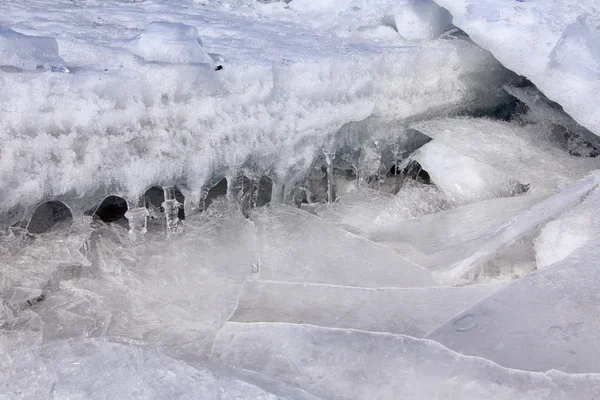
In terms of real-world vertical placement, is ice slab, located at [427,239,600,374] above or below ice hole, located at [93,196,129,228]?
above

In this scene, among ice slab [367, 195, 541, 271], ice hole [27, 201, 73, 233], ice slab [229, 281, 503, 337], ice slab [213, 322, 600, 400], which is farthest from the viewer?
ice hole [27, 201, 73, 233]

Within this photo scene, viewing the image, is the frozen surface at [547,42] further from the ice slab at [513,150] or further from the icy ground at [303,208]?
the ice slab at [513,150]

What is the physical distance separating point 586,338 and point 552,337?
64 mm

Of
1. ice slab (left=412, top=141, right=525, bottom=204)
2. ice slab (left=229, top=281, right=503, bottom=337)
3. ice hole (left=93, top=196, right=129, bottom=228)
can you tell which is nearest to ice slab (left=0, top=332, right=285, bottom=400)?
ice slab (left=229, top=281, right=503, bottom=337)

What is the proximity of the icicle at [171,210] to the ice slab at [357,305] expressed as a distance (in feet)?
1.13

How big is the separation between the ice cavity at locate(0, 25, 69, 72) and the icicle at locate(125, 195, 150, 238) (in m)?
0.36

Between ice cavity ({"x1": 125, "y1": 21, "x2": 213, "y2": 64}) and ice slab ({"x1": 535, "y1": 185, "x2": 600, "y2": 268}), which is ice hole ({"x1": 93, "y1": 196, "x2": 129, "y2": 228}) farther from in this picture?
ice slab ({"x1": 535, "y1": 185, "x2": 600, "y2": 268})

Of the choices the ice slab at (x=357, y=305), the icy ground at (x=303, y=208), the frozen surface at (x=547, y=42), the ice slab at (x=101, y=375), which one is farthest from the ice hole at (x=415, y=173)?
the ice slab at (x=101, y=375)

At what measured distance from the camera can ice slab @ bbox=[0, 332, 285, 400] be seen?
1.19 m

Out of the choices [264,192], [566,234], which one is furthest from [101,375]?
[566,234]

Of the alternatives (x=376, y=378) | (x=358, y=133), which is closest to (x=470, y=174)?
(x=358, y=133)

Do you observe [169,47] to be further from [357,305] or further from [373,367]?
[373,367]

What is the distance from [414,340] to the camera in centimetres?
131

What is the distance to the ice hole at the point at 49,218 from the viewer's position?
1760 millimetres
